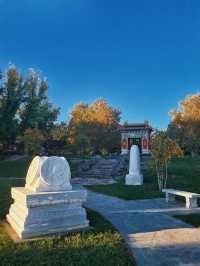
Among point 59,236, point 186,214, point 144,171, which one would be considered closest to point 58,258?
point 59,236

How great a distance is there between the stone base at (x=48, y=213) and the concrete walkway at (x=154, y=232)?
1.16 meters

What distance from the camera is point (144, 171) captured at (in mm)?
22000

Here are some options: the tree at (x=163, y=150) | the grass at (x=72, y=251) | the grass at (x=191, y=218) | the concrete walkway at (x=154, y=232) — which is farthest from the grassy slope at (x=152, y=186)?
the grass at (x=72, y=251)

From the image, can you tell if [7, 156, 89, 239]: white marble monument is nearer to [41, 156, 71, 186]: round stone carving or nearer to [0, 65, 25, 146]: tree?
[41, 156, 71, 186]: round stone carving

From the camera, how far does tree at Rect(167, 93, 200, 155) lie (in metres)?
36.5

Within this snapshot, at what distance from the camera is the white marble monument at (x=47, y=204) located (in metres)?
6.23

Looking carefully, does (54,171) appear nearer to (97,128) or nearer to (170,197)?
(170,197)

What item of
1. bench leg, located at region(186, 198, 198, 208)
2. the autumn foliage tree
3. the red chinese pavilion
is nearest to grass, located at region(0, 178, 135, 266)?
bench leg, located at region(186, 198, 198, 208)

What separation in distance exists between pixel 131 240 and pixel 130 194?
23.0ft

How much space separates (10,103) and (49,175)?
87.2 feet

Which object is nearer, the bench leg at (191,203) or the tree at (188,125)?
the bench leg at (191,203)

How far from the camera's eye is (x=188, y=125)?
133 feet

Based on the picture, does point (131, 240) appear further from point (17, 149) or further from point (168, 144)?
point (17, 149)

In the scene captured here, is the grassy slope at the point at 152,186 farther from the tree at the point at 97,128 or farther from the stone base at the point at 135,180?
the tree at the point at 97,128
